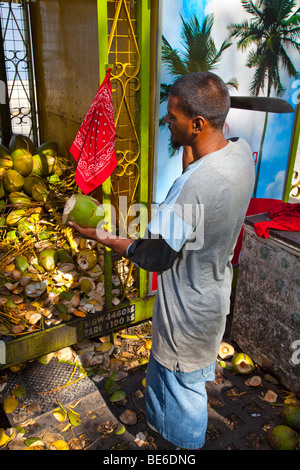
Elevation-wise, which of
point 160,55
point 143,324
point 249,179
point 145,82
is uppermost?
point 160,55

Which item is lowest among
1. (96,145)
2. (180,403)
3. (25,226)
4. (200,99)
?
(180,403)

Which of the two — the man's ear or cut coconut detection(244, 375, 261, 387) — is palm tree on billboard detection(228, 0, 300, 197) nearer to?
the man's ear

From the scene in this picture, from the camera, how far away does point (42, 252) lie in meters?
3.31

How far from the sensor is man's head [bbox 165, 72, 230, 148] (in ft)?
5.42

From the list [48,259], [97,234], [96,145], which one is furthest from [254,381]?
[96,145]

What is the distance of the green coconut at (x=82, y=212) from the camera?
242 cm

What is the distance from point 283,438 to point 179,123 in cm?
189

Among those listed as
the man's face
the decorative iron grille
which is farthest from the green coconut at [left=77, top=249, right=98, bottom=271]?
the decorative iron grille

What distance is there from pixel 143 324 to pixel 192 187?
2.18 m

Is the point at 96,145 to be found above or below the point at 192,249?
above

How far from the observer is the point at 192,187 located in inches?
64.4

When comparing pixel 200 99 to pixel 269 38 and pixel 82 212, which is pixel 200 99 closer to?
pixel 82 212
